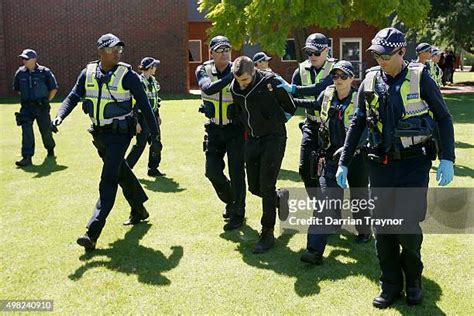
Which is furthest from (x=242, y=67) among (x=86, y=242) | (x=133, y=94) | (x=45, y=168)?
(x=45, y=168)

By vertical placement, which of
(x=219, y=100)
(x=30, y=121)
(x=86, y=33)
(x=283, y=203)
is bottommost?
(x=283, y=203)

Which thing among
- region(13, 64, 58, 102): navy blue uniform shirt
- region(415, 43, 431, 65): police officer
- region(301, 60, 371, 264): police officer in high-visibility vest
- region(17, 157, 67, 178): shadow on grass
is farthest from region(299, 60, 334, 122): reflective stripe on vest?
region(13, 64, 58, 102): navy blue uniform shirt

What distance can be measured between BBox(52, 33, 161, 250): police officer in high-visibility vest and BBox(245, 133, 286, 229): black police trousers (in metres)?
1.00

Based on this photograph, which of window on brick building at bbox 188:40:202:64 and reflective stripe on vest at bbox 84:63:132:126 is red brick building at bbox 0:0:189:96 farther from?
reflective stripe on vest at bbox 84:63:132:126

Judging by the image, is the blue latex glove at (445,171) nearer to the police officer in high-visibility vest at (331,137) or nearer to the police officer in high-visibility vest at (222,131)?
the police officer in high-visibility vest at (331,137)

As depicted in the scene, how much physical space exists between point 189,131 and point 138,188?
8.36 meters

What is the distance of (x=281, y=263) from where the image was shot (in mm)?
Answer: 5250

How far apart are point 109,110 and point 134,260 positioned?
5.09 feet

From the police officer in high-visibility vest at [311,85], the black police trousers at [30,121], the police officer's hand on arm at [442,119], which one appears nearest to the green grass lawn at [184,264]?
the police officer in high-visibility vest at [311,85]

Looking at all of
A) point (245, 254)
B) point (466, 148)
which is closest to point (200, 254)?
point (245, 254)

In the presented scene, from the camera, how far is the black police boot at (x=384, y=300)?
13.9 ft

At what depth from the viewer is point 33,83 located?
33.8 feet

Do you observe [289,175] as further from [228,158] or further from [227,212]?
[228,158]

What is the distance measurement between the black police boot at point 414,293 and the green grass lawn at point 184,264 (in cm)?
7
